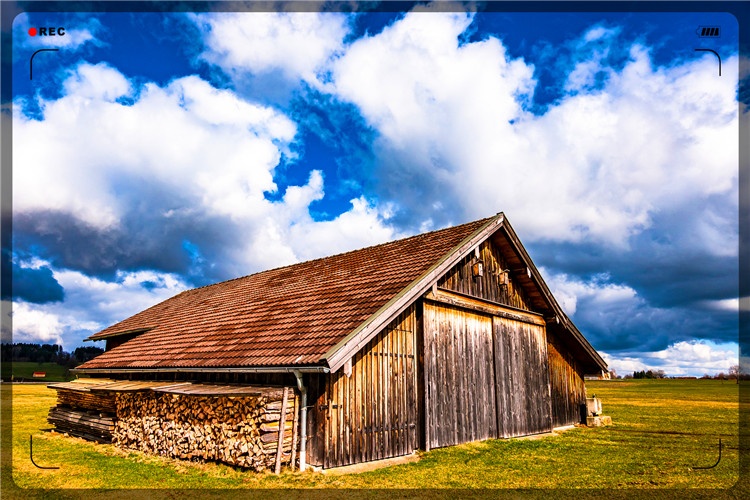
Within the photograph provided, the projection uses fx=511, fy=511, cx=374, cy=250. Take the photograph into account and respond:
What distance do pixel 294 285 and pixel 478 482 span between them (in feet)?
30.2

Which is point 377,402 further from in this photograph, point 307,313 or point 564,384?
point 564,384

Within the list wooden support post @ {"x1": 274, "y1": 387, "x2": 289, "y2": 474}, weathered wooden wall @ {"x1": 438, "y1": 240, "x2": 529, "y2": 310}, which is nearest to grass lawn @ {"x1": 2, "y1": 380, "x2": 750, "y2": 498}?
wooden support post @ {"x1": 274, "y1": 387, "x2": 289, "y2": 474}

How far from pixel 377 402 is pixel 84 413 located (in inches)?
420

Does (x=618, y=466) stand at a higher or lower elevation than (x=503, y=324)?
lower

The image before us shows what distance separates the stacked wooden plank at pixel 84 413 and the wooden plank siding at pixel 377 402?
26.4 feet

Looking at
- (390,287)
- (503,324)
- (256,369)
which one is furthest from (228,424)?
(503,324)

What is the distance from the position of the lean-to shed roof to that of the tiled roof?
0.04 m

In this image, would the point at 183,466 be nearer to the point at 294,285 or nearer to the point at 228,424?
the point at 228,424

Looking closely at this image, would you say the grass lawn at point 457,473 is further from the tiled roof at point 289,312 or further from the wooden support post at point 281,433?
the tiled roof at point 289,312

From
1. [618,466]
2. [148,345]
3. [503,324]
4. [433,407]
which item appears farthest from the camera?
[148,345]

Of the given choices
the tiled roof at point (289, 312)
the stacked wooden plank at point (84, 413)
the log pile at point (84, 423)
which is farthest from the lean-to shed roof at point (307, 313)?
the log pile at point (84, 423)

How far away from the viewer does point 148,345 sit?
18.0 meters

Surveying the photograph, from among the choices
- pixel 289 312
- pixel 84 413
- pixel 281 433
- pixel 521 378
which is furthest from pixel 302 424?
pixel 84 413

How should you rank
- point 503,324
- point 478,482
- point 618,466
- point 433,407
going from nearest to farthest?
point 478,482, point 618,466, point 433,407, point 503,324
